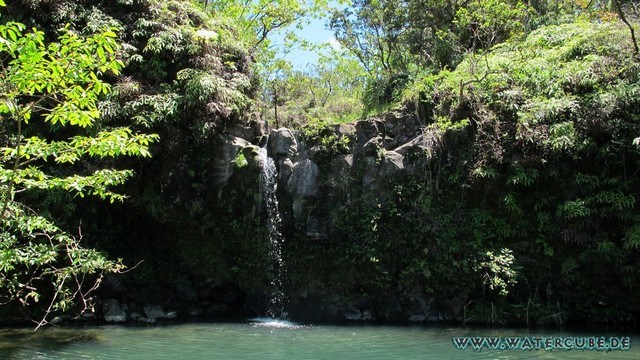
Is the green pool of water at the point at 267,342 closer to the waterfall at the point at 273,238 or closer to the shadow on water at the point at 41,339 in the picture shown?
the shadow on water at the point at 41,339

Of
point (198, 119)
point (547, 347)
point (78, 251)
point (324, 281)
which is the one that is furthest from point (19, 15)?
point (547, 347)

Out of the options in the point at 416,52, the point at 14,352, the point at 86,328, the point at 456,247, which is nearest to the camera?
the point at 14,352

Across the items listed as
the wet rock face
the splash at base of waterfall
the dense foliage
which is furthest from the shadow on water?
the wet rock face

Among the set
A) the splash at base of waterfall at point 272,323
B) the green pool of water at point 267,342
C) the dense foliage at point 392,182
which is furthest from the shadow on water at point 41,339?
the splash at base of waterfall at point 272,323

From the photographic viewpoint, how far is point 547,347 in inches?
319

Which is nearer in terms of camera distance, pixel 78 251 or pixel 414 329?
pixel 78 251

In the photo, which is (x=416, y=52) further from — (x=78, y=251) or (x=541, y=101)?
(x=78, y=251)

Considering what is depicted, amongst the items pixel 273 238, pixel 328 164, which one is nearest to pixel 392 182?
pixel 328 164

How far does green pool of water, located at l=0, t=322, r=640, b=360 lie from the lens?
25.3 ft

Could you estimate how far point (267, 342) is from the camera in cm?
895

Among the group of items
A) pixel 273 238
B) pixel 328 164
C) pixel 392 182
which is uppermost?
pixel 328 164

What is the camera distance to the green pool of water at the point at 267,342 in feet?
25.3

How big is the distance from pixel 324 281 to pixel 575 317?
18.7ft

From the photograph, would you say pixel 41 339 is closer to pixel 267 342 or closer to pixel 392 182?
pixel 267 342
